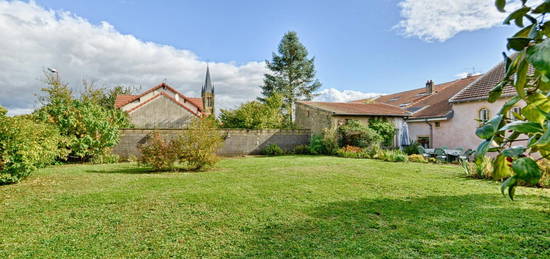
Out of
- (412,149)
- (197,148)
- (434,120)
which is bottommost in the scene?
(412,149)

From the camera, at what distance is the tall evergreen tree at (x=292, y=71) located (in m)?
39.8

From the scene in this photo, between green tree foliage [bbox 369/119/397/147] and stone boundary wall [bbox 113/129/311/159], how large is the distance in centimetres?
482

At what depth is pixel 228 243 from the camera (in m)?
3.96

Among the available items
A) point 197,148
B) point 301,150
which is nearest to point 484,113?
point 301,150

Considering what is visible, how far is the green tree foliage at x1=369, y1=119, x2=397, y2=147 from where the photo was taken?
1981 centimetres

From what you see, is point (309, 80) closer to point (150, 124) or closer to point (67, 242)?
point (150, 124)

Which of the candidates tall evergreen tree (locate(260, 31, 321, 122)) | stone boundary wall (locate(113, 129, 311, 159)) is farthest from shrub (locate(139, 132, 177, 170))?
tall evergreen tree (locate(260, 31, 321, 122))

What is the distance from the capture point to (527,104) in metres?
0.86

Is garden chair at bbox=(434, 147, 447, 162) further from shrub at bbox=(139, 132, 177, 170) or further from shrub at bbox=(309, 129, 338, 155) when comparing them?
shrub at bbox=(139, 132, 177, 170)

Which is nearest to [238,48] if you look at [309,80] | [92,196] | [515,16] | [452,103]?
[92,196]

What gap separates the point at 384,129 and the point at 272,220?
17092 mm

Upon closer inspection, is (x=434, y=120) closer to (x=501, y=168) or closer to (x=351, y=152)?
(x=351, y=152)

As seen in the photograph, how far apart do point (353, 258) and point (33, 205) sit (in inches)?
264

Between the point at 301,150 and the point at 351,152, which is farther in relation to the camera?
the point at 301,150
